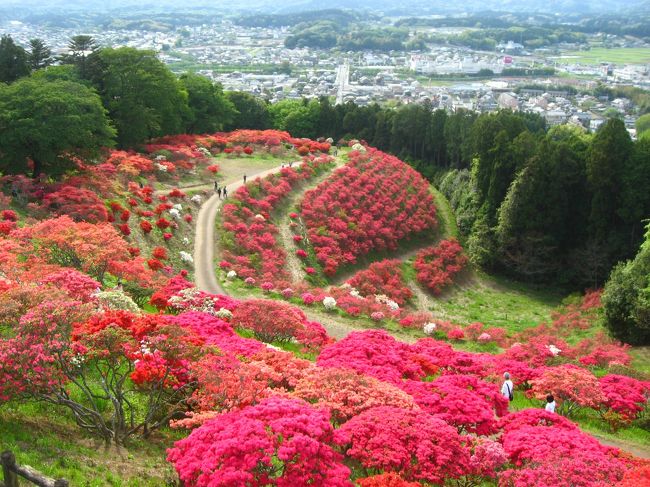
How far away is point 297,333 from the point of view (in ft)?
83.2

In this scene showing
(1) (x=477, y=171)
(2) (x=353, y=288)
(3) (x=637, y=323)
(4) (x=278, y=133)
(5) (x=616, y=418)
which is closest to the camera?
(5) (x=616, y=418)

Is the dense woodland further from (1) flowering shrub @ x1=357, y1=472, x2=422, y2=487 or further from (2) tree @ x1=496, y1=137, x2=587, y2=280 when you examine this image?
(1) flowering shrub @ x1=357, y1=472, x2=422, y2=487

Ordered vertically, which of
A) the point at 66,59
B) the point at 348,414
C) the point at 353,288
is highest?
the point at 66,59

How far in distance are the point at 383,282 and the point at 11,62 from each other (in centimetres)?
3594

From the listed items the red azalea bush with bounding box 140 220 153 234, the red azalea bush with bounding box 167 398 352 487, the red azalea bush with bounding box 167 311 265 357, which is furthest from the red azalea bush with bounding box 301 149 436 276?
the red azalea bush with bounding box 167 398 352 487

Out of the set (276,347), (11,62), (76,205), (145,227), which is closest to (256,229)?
(145,227)

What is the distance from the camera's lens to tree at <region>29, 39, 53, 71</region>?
179ft

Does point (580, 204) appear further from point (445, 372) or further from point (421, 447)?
point (421, 447)

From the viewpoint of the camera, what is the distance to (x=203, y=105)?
214 feet

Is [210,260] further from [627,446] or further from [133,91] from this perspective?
[627,446]

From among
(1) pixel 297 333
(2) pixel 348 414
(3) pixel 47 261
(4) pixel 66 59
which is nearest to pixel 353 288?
(1) pixel 297 333

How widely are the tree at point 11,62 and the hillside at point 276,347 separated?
11849 millimetres

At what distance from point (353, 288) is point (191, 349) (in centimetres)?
2392

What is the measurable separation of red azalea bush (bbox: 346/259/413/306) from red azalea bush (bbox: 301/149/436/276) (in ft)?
7.34
